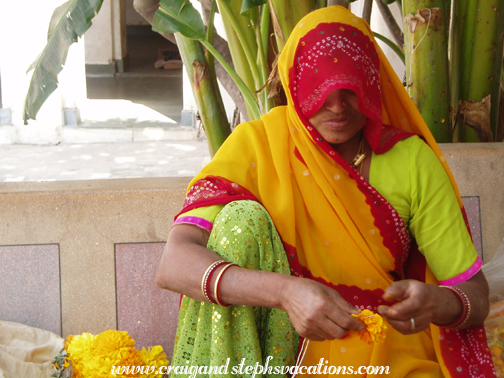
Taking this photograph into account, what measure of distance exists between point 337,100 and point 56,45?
5.50 feet

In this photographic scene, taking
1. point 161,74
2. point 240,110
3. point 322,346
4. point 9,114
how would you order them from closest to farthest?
point 322,346 < point 240,110 < point 9,114 < point 161,74

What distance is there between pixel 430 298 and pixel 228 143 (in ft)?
2.29

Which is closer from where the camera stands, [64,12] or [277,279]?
[277,279]

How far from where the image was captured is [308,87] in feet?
4.83

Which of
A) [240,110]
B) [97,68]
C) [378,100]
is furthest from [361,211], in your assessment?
[97,68]

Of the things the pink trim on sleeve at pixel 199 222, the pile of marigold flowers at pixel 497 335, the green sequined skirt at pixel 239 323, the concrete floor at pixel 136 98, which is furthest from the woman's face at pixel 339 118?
the concrete floor at pixel 136 98

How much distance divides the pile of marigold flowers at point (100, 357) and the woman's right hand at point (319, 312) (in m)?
0.79

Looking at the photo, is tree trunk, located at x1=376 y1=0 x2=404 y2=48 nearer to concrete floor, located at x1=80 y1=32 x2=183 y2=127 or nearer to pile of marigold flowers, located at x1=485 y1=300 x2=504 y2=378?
pile of marigold flowers, located at x1=485 y1=300 x2=504 y2=378

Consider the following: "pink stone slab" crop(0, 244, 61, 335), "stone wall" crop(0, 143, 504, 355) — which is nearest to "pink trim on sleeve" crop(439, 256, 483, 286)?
"stone wall" crop(0, 143, 504, 355)

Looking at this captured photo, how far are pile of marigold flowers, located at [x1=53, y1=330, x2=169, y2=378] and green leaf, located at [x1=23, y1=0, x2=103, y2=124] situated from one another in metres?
Answer: 1.25

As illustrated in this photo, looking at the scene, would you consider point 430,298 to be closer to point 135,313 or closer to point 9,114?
point 135,313

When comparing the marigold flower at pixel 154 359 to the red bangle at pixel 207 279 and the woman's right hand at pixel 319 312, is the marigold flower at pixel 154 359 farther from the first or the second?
the woman's right hand at pixel 319 312

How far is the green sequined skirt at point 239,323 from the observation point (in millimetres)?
1323

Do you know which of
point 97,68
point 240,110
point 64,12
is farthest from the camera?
point 97,68
